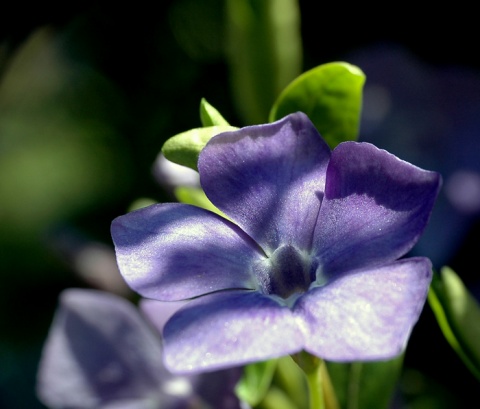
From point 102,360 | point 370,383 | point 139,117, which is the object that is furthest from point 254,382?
point 139,117

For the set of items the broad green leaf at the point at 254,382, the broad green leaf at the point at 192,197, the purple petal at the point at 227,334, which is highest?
the purple petal at the point at 227,334

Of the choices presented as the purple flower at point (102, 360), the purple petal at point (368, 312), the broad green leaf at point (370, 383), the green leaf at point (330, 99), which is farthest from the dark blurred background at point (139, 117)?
the purple petal at point (368, 312)

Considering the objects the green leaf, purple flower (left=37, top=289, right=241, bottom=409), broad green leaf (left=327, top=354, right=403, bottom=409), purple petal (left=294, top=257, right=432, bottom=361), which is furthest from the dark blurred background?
purple petal (left=294, top=257, right=432, bottom=361)

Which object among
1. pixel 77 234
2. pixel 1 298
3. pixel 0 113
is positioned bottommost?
pixel 1 298

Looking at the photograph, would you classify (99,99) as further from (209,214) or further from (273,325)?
(273,325)

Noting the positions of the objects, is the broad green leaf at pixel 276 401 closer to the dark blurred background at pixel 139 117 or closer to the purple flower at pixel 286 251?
the purple flower at pixel 286 251

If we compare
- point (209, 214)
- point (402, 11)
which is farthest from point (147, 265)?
point (402, 11)
